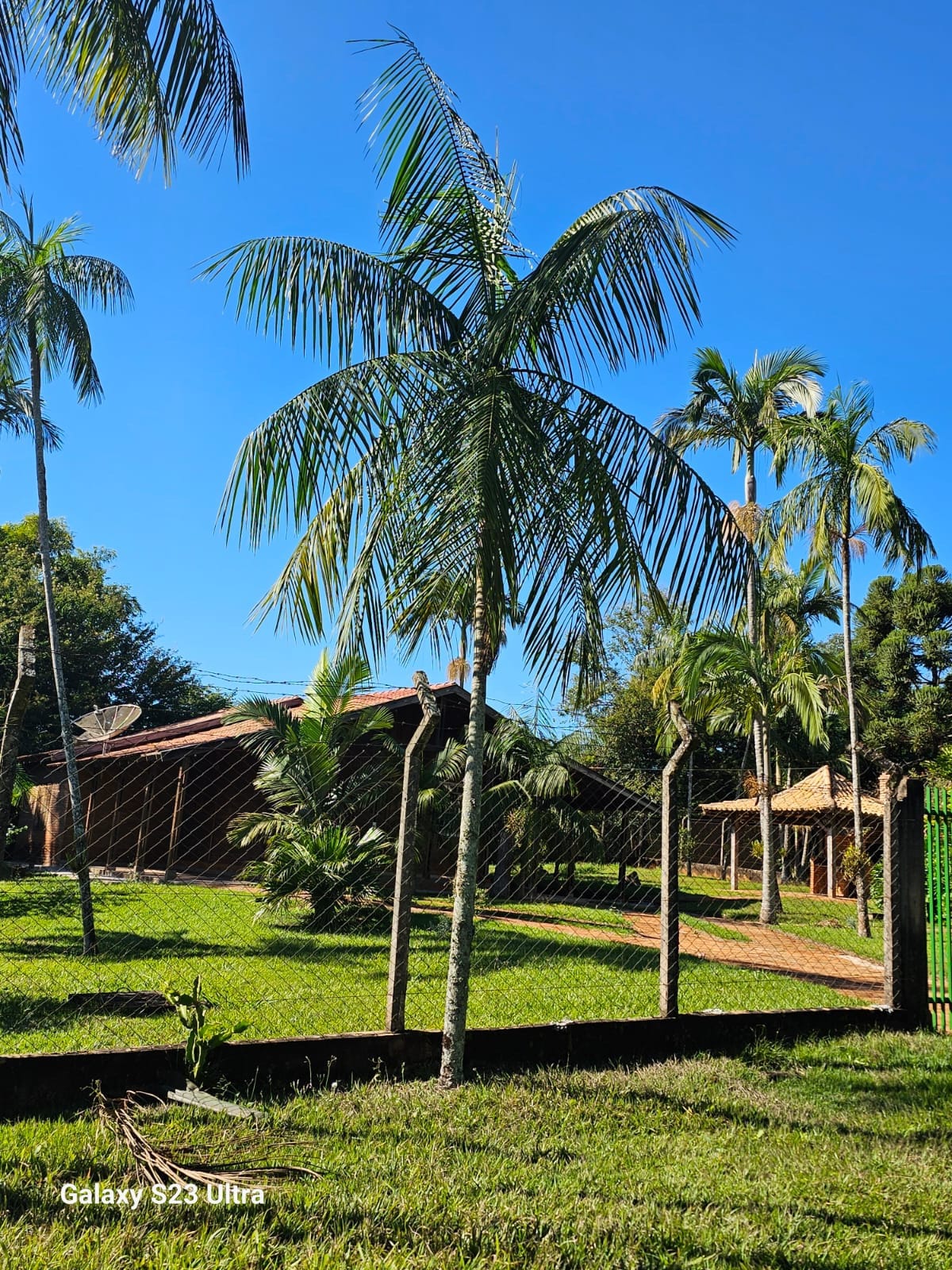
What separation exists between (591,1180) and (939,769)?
20.9 m

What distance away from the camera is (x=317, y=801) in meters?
13.8

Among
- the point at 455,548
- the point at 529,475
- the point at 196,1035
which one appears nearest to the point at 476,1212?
the point at 196,1035

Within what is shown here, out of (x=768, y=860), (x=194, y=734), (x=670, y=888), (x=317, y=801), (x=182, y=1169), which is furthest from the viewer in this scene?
(x=194, y=734)

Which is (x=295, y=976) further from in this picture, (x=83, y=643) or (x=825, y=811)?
(x=83, y=643)

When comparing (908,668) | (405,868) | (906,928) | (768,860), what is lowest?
(906,928)

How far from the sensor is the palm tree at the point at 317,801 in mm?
12086

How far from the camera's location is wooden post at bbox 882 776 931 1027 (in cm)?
714

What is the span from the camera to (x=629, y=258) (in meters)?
5.17

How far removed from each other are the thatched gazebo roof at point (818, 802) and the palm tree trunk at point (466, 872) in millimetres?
18109

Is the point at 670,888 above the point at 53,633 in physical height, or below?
below

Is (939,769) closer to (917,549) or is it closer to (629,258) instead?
(917,549)

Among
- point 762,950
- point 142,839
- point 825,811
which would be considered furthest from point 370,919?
point 825,811

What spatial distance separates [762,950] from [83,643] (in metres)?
31.4

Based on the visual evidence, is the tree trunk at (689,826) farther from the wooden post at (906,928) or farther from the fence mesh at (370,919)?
the wooden post at (906,928)
